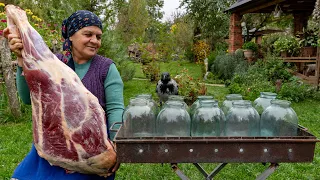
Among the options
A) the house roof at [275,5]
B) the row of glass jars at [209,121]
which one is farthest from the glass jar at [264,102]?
the house roof at [275,5]

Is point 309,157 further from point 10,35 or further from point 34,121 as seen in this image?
point 10,35

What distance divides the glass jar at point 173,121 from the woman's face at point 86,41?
25.3 inches

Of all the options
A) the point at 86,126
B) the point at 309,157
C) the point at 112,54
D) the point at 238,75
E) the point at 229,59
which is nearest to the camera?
the point at 309,157

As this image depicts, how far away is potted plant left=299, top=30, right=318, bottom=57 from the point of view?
9.45m

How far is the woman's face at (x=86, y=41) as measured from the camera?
6.27 feet

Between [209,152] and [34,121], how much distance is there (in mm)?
908

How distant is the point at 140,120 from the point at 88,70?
0.57 m

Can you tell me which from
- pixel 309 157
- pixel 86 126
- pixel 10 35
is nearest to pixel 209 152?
pixel 309 157

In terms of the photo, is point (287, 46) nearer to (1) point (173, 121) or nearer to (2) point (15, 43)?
(1) point (173, 121)

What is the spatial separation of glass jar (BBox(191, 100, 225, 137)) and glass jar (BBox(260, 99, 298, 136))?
22 cm

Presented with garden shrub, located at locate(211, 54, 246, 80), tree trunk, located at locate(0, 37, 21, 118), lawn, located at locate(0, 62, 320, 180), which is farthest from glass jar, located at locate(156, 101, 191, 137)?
garden shrub, located at locate(211, 54, 246, 80)

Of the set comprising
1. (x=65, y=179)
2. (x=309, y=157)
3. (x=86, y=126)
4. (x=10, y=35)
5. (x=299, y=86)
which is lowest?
(x=299, y=86)

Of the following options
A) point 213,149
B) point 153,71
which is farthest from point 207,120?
point 153,71

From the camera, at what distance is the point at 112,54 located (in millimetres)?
9391
